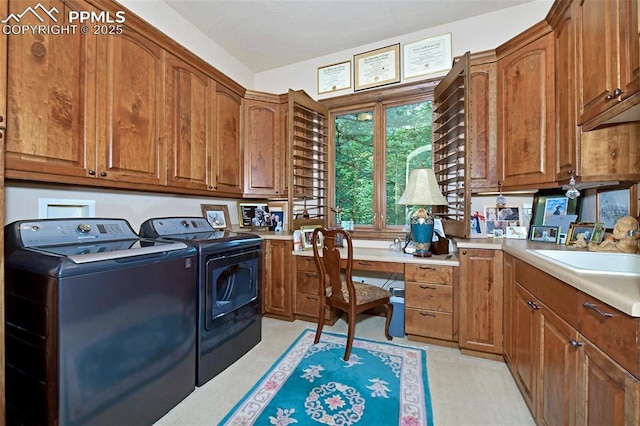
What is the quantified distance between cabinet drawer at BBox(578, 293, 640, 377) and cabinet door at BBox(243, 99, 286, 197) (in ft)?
9.03

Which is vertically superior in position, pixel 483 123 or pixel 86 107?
pixel 483 123

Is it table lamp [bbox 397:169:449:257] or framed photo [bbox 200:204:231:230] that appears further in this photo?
framed photo [bbox 200:204:231:230]

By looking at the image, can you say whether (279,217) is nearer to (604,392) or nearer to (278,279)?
(278,279)

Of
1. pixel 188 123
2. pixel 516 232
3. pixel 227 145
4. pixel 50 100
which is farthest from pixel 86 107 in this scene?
pixel 516 232

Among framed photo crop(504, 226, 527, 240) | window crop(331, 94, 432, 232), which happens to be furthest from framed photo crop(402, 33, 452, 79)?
framed photo crop(504, 226, 527, 240)

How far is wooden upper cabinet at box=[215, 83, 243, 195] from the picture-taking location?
9.05 ft

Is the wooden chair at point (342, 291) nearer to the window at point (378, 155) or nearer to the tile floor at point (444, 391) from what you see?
the tile floor at point (444, 391)

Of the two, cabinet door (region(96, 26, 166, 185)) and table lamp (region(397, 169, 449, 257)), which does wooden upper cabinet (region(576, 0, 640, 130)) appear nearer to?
table lamp (region(397, 169, 449, 257))

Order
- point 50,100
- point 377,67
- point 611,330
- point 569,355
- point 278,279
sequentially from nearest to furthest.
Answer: point 611,330
point 569,355
point 50,100
point 278,279
point 377,67

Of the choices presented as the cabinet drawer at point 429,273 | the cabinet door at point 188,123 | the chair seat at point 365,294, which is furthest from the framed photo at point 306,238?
the cabinet door at point 188,123

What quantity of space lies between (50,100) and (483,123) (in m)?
2.98

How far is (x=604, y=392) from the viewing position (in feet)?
2.88

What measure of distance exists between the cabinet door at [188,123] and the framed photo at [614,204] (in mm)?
3096

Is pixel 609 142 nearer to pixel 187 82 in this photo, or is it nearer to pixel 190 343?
pixel 190 343
